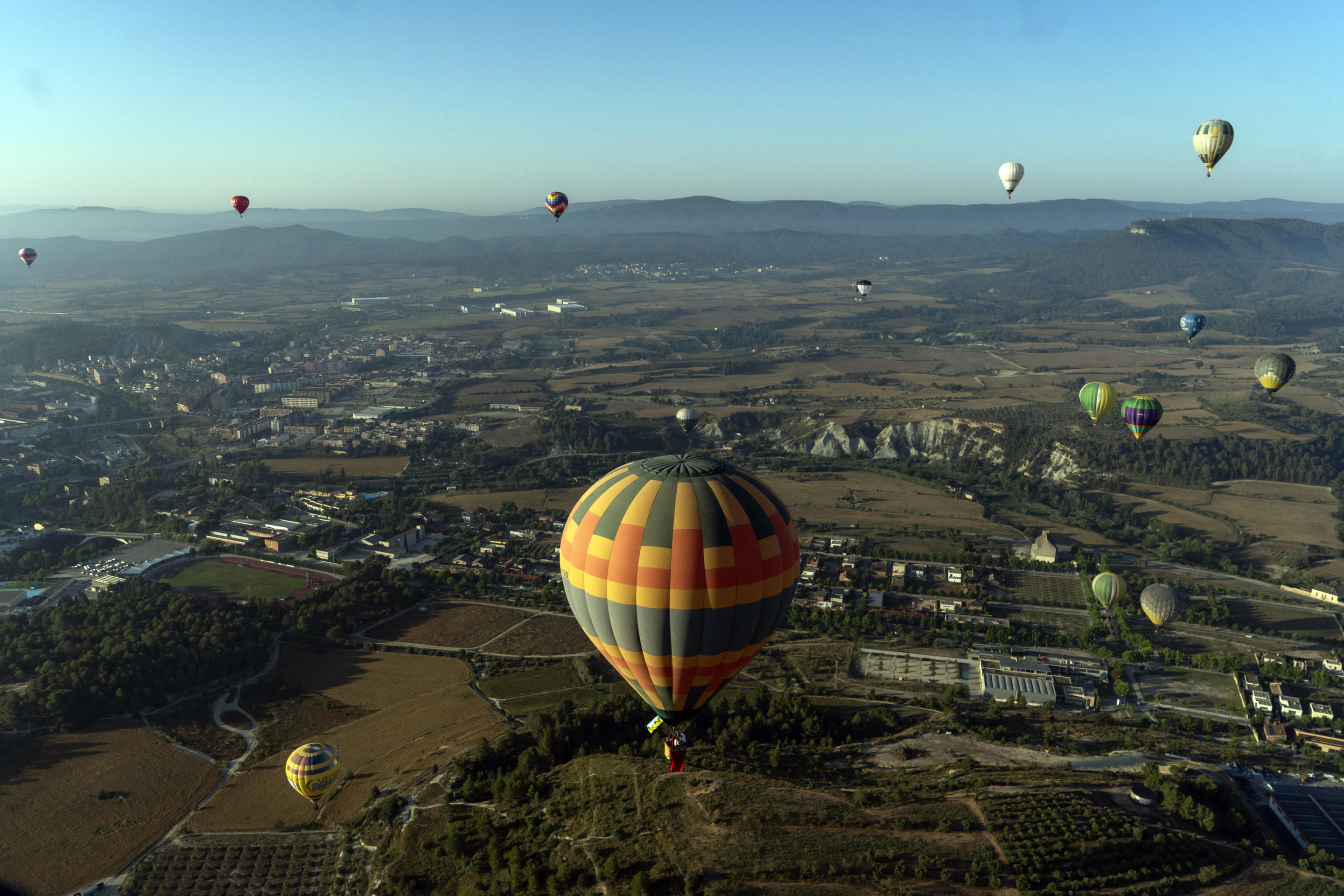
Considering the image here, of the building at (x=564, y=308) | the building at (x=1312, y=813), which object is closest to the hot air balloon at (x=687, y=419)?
the building at (x=1312, y=813)

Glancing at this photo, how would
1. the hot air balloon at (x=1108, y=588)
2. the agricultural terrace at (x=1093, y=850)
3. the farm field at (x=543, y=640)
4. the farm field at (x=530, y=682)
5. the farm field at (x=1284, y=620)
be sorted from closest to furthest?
1. the agricultural terrace at (x=1093, y=850)
2. the farm field at (x=530, y=682)
3. the farm field at (x=543, y=640)
4. the hot air balloon at (x=1108, y=588)
5. the farm field at (x=1284, y=620)

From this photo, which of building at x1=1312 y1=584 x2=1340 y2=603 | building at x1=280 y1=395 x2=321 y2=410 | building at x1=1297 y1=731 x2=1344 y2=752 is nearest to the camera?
building at x1=1297 y1=731 x2=1344 y2=752

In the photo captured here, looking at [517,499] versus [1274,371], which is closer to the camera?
[1274,371]

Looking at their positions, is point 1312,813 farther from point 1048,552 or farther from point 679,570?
point 679,570

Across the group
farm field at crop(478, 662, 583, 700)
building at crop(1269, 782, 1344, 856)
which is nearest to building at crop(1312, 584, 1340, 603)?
building at crop(1269, 782, 1344, 856)

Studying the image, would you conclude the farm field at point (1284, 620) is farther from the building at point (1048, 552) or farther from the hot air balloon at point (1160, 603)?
the building at point (1048, 552)

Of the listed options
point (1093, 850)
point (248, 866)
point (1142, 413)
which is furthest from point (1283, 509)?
point (248, 866)

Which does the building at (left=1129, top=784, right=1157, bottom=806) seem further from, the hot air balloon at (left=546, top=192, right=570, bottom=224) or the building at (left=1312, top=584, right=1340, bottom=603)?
the hot air balloon at (left=546, top=192, right=570, bottom=224)
